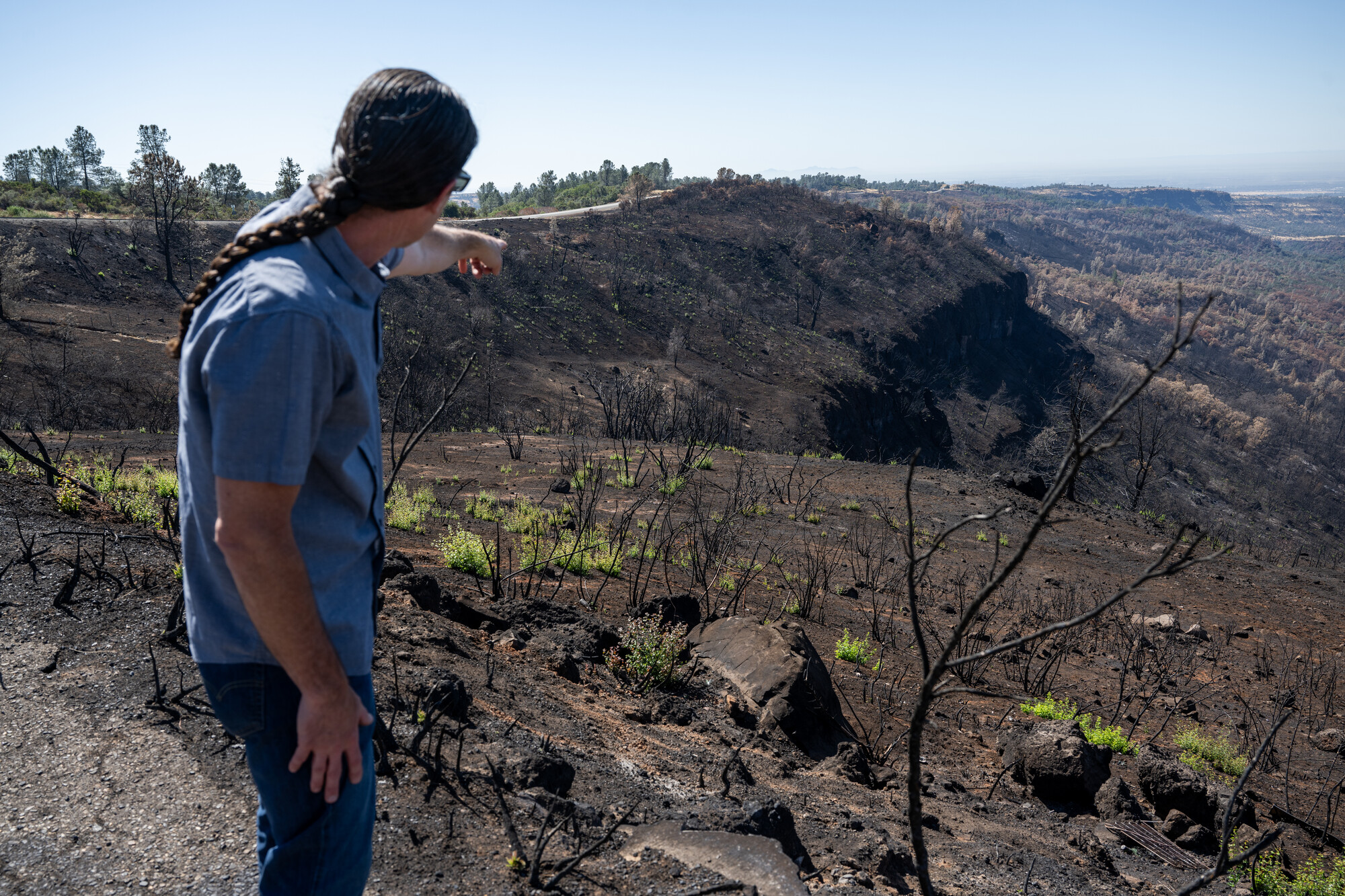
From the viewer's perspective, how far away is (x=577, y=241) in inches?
1516

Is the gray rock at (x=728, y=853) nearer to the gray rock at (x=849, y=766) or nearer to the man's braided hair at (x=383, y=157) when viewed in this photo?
the gray rock at (x=849, y=766)

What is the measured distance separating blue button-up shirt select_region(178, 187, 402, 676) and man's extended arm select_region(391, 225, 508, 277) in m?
0.45

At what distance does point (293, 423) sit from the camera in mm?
939

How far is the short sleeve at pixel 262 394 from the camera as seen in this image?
3.02 ft

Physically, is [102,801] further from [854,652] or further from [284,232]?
[854,652]

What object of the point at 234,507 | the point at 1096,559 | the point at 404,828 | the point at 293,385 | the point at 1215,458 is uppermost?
the point at 293,385

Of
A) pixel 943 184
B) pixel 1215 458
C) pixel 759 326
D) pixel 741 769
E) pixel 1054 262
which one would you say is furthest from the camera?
pixel 943 184

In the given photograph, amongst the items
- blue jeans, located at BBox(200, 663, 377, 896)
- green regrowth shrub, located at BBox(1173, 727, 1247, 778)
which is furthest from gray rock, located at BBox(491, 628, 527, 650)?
green regrowth shrub, located at BBox(1173, 727, 1247, 778)

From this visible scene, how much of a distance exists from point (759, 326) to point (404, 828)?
37.0 meters

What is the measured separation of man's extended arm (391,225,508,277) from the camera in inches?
64.8

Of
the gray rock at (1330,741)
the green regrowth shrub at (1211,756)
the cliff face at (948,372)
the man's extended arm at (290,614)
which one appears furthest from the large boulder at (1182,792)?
the cliff face at (948,372)

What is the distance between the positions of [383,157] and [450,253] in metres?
0.81

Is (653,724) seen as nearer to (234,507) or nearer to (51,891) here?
(51,891)

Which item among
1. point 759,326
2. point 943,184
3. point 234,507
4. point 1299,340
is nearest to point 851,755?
point 234,507
